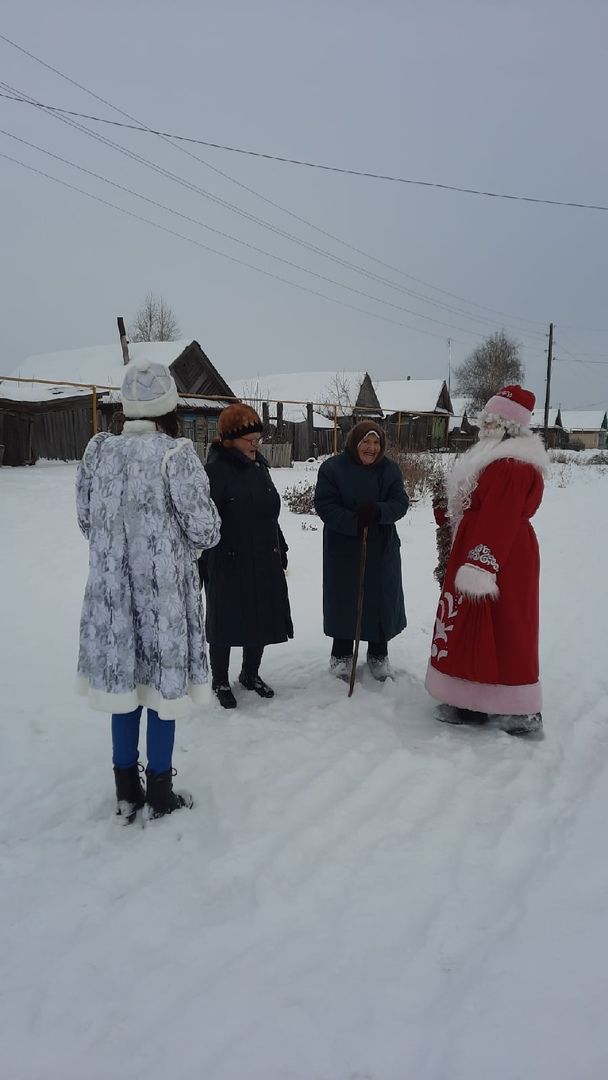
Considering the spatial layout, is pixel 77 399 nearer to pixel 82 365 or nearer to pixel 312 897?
pixel 82 365

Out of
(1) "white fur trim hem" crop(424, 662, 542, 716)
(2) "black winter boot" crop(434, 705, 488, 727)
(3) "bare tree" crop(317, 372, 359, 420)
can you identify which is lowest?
(2) "black winter boot" crop(434, 705, 488, 727)

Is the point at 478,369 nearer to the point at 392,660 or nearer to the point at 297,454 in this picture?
the point at 297,454

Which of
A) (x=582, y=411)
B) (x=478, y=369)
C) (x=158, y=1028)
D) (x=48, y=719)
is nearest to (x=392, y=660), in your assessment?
(x=48, y=719)

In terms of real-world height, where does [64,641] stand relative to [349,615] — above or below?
→ below

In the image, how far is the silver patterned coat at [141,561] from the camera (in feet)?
7.59

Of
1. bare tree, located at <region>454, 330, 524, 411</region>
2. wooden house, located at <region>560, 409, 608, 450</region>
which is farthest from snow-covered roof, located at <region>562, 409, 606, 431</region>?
bare tree, located at <region>454, 330, 524, 411</region>

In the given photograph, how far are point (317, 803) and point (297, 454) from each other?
1869cm

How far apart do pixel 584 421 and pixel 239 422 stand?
277ft

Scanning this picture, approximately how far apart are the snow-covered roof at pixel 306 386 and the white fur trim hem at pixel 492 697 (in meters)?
28.8

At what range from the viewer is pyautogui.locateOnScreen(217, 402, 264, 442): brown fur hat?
344 cm

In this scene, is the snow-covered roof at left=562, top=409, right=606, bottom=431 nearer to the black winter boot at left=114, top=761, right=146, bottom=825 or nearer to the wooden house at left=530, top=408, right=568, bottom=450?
the wooden house at left=530, top=408, right=568, bottom=450

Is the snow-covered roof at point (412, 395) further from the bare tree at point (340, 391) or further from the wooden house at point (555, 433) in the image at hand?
the wooden house at point (555, 433)

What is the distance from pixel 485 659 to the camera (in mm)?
3080

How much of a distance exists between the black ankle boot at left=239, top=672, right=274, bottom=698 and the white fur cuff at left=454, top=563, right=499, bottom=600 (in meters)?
1.42
